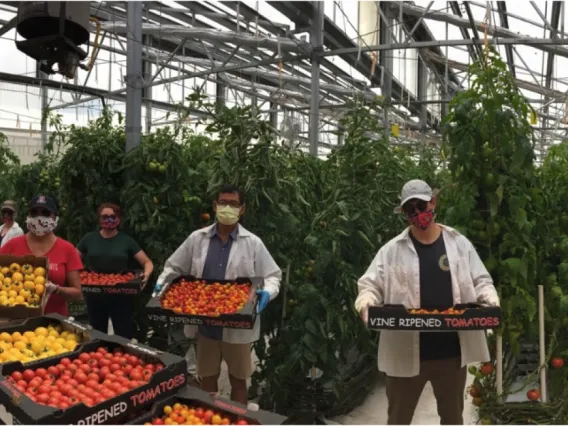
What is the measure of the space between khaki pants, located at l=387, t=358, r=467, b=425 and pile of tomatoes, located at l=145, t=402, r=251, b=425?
39.3 inches

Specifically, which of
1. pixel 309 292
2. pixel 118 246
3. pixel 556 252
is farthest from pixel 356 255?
pixel 118 246

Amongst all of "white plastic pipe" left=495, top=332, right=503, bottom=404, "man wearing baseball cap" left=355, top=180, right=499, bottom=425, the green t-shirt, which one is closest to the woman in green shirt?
the green t-shirt

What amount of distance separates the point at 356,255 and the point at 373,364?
1360 mm

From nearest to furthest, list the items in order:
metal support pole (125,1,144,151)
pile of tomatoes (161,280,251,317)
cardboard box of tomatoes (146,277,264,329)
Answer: cardboard box of tomatoes (146,277,264,329), pile of tomatoes (161,280,251,317), metal support pole (125,1,144,151)

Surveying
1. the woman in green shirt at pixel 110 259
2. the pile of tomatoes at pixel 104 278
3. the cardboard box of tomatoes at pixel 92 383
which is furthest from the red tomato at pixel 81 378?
the woman in green shirt at pixel 110 259

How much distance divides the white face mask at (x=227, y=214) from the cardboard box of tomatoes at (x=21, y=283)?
102 centimetres

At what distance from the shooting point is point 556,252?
12.3ft

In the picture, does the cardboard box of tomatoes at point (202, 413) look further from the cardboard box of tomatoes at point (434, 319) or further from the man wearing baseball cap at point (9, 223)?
the man wearing baseball cap at point (9, 223)

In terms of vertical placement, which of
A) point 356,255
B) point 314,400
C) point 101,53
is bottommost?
point 314,400

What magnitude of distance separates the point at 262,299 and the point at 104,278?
5.52ft

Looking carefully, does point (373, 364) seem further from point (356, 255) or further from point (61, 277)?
point (61, 277)

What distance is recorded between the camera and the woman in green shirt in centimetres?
436

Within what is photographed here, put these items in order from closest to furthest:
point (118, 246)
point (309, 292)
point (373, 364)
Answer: point (309, 292), point (118, 246), point (373, 364)

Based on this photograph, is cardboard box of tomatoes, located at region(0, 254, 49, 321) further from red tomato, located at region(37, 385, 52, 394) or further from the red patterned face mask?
the red patterned face mask
